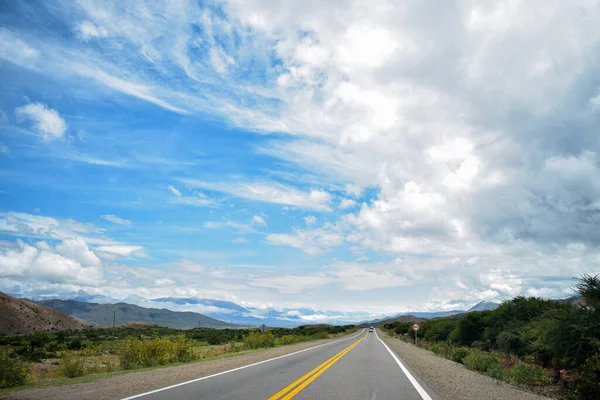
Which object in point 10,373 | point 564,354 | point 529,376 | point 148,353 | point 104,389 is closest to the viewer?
point 104,389

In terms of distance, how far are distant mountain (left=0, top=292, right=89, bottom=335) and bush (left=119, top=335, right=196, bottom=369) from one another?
293 feet

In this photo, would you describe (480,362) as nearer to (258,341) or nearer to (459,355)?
(459,355)

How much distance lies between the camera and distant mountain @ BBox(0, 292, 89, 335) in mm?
100062

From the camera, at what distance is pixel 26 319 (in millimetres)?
111062

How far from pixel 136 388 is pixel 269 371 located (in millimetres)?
5345

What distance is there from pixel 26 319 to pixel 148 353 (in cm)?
11399

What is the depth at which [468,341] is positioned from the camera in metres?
37.0

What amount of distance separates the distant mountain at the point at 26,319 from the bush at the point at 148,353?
8925 cm

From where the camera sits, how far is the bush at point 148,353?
63.1 feet

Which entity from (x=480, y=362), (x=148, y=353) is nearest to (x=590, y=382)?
(x=480, y=362)

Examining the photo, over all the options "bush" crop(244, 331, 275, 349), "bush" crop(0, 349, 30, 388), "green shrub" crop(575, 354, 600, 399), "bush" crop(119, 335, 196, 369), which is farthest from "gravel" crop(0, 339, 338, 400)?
"bush" crop(244, 331, 275, 349)

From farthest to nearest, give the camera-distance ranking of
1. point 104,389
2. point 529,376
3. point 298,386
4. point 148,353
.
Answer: point 148,353 → point 529,376 → point 298,386 → point 104,389

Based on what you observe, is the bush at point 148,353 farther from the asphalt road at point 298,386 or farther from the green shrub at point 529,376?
the green shrub at point 529,376

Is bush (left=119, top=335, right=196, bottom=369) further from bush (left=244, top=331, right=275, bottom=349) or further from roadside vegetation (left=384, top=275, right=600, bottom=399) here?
roadside vegetation (left=384, top=275, right=600, bottom=399)
